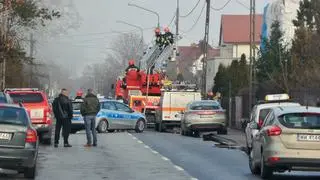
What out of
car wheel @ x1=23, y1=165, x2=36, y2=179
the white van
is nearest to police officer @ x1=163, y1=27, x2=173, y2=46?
the white van

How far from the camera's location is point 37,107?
25.4 meters

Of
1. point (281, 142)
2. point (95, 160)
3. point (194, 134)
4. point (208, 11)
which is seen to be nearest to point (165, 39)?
point (208, 11)

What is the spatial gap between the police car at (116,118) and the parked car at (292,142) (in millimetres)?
19679

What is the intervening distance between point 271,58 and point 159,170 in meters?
29.8

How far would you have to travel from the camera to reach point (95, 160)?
19875 millimetres

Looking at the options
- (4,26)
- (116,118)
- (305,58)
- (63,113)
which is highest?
(4,26)

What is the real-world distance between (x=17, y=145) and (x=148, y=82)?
30940mm

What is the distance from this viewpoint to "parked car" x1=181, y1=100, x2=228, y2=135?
3434 cm

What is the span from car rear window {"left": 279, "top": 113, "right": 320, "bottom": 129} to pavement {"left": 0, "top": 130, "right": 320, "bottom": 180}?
1440mm

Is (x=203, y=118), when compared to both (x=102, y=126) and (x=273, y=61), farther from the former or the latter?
(x=273, y=61)

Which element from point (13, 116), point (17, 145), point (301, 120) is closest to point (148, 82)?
point (301, 120)

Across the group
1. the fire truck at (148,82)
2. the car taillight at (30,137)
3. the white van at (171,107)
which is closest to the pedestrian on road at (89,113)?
the car taillight at (30,137)

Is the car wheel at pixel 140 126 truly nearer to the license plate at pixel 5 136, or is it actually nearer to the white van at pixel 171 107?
the white van at pixel 171 107

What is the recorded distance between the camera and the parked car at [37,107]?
2531 cm
